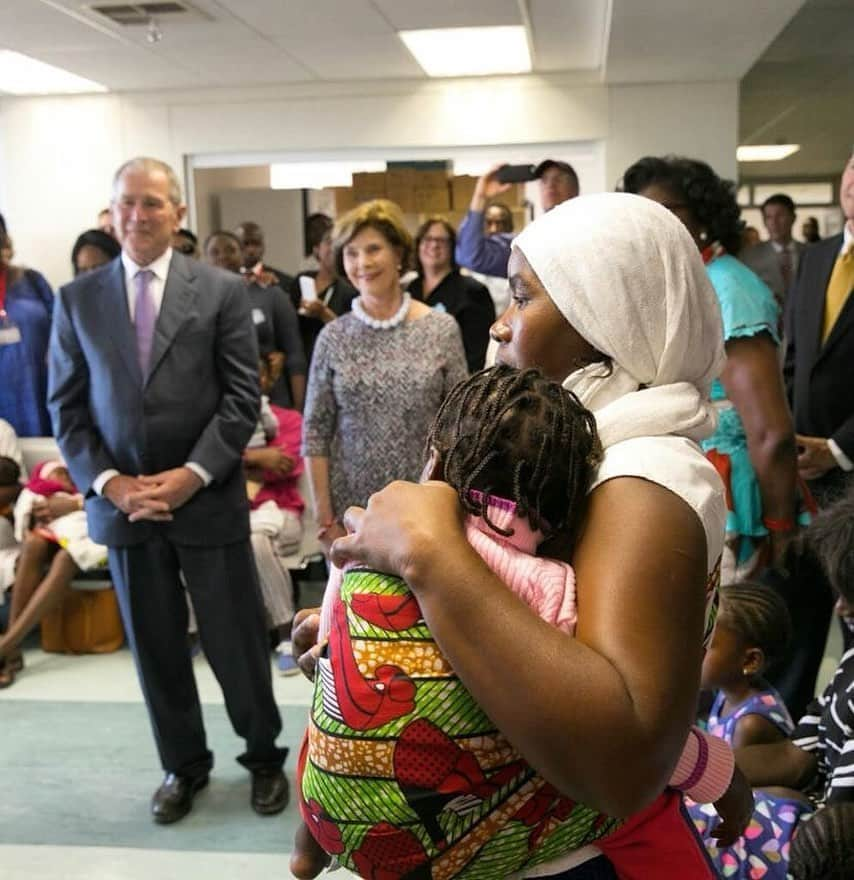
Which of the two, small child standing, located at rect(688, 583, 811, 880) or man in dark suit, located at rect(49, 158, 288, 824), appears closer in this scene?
small child standing, located at rect(688, 583, 811, 880)

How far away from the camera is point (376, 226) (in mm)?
3119

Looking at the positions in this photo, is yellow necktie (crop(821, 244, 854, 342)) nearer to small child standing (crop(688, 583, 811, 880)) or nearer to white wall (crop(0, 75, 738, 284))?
small child standing (crop(688, 583, 811, 880))

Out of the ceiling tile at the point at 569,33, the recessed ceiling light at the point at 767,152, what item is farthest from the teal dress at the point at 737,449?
the recessed ceiling light at the point at 767,152

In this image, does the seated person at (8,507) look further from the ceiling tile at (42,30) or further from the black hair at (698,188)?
the black hair at (698,188)

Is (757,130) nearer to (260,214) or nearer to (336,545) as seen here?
(260,214)

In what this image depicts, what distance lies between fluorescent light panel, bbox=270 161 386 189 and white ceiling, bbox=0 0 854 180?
1440mm

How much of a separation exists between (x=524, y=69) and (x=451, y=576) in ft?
22.1

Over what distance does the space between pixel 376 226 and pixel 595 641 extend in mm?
2441

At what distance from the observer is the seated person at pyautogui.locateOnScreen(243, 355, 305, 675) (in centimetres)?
427

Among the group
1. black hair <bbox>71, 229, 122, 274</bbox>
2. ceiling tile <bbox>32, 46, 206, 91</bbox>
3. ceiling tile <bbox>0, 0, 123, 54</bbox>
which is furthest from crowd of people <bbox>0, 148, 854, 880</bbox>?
ceiling tile <bbox>32, 46, 206, 91</bbox>

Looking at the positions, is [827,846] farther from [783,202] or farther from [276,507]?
[783,202]

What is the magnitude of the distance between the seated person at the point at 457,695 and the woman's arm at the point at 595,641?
0.14ft

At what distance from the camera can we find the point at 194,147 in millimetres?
7516

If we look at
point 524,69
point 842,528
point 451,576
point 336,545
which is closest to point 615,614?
point 451,576
